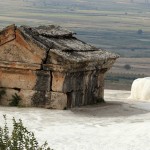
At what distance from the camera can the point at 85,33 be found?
120 meters

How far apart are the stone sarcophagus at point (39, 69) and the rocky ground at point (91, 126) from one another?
0.51m

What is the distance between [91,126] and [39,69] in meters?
3.01

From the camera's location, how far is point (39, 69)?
67.1 feet

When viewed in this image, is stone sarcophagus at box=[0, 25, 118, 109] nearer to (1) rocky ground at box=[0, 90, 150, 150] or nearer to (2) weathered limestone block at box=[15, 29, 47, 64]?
(2) weathered limestone block at box=[15, 29, 47, 64]

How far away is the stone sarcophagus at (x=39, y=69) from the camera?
66.3ft

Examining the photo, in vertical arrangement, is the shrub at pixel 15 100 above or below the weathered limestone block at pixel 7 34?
below

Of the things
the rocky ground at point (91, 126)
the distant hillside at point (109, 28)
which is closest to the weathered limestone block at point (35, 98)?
the rocky ground at point (91, 126)

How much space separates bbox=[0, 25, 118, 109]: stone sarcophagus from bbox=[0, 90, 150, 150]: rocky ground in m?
0.51

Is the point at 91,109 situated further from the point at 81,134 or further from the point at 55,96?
the point at 81,134

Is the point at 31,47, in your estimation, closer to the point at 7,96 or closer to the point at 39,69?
the point at 39,69

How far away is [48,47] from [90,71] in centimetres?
188

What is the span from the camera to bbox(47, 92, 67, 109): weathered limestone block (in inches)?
804

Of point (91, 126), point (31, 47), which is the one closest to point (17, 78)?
point (31, 47)

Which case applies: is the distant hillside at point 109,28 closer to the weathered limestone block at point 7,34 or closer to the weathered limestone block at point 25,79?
A: the weathered limestone block at point 25,79
